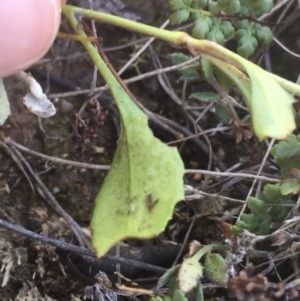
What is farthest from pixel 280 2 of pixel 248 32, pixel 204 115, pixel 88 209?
pixel 88 209

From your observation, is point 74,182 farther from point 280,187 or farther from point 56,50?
point 280,187

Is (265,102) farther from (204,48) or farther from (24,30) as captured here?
(24,30)

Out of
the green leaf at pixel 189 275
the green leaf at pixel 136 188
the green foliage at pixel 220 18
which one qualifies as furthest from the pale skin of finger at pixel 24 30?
the green leaf at pixel 189 275

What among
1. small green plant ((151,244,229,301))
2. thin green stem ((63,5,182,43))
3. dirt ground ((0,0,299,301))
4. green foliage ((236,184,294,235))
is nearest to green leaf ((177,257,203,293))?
small green plant ((151,244,229,301))

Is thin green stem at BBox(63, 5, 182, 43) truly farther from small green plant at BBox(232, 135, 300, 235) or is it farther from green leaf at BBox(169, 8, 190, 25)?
small green plant at BBox(232, 135, 300, 235)

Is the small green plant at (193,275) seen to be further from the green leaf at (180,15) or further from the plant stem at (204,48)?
the green leaf at (180,15)

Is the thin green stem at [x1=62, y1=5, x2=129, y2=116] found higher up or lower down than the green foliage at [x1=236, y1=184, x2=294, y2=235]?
higher up
